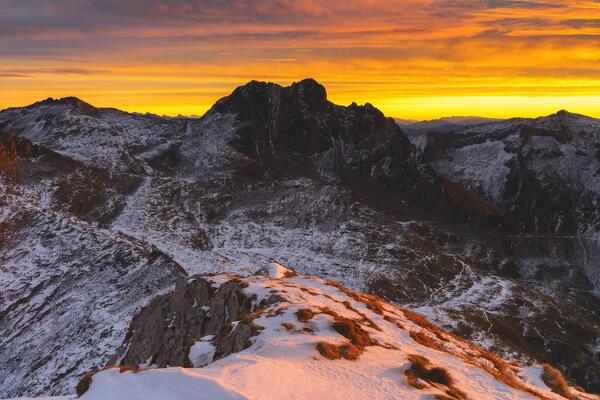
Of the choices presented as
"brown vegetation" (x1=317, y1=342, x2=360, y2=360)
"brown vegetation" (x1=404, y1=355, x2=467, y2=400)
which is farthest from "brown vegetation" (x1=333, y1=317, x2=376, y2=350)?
"brown vegetation" (x1=404, y1=355, x2=467, y2=400)

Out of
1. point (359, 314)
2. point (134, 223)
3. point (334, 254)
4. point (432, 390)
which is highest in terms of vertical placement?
point (432, 390)

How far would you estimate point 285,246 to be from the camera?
319 feet

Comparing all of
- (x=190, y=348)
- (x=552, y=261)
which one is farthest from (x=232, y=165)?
(x=190, y=348)

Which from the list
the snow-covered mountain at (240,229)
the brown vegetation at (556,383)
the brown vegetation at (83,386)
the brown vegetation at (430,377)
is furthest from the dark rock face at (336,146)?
the brown vegetation at (83,386)

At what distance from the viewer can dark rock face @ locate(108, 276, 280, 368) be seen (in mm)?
28541

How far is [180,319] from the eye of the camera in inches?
1249

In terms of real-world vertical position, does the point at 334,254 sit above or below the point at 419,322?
below

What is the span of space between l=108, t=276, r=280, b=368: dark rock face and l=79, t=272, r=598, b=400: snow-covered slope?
2.77 feet

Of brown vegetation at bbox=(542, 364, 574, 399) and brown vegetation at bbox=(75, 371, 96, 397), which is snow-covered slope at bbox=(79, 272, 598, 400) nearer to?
brown vegetation at bbox=(75, 371, 96, 397)

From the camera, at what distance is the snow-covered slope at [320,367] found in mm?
13266

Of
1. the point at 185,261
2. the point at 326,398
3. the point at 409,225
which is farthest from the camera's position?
the point at 409,225

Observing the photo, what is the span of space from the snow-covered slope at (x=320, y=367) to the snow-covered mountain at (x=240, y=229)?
93.2ft

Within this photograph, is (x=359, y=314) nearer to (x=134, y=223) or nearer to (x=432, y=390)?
(x=432, y=390)

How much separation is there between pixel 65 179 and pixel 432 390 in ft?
367
